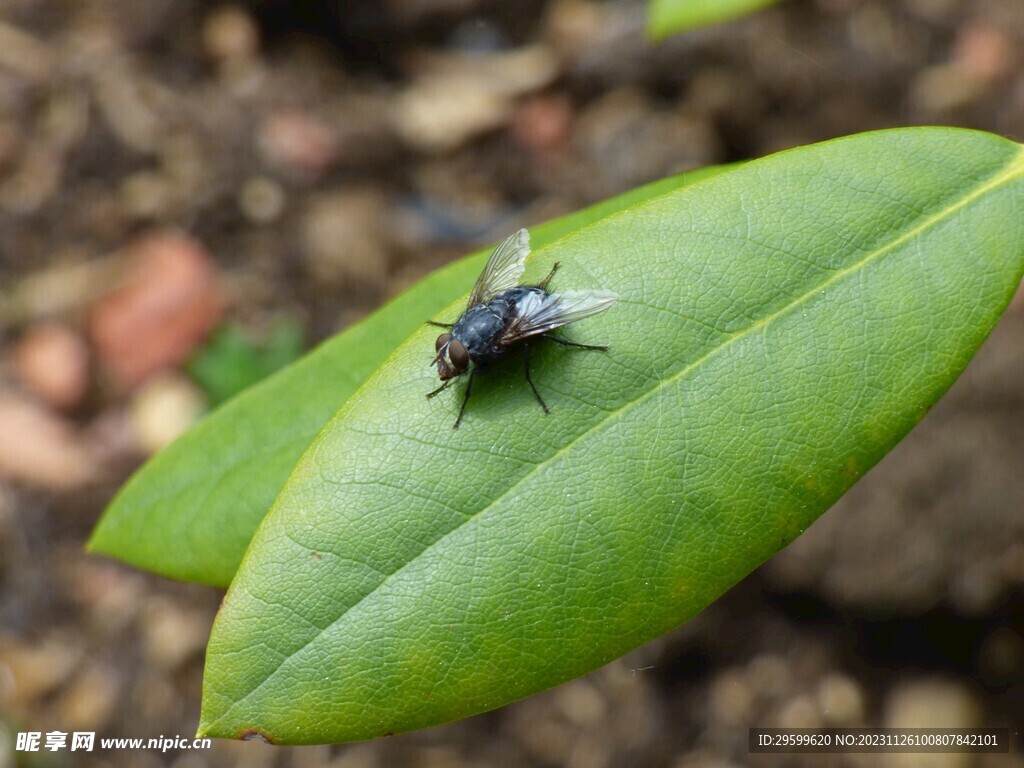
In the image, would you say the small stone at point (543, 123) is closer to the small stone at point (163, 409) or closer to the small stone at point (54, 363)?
the small stone at point (163, 409)

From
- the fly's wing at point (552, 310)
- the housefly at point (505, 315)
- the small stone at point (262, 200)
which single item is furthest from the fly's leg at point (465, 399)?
the small stone at point (262, 200)

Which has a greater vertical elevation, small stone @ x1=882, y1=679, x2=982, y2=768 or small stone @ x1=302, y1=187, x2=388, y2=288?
small stone @ x1=302, y1=187, x2=388, y2=288

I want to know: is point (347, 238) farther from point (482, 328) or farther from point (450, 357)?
point (450, 357)

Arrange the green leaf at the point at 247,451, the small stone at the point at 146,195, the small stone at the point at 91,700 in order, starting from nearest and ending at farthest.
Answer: the green leaf at the point at 247,451 < the small stone at the point at 91,700 < the small stone at the point at 146,195

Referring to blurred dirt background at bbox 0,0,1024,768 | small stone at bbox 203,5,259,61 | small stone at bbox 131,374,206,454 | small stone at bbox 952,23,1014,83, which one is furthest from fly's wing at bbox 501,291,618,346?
small stone at bbox 203,5,259,61

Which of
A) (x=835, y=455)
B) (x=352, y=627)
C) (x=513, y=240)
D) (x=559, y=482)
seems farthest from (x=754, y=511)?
(x=513, y=240)

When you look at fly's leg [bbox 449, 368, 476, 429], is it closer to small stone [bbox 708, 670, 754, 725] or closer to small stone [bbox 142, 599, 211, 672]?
small stone [bbox 708, 670, 754, 725]

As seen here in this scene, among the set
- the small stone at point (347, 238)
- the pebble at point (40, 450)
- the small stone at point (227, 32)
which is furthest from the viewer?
the small stone at point (227, 32)
